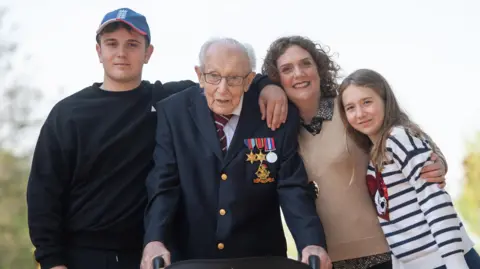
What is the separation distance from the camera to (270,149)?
2404 mm

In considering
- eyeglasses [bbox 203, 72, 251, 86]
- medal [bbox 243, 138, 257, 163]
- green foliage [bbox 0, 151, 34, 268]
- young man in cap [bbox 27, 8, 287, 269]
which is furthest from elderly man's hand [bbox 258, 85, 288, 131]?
green foliage [bbox 0, 151, 34, 268]

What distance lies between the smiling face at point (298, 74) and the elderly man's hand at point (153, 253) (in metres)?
0.99

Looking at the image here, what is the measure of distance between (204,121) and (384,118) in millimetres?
789

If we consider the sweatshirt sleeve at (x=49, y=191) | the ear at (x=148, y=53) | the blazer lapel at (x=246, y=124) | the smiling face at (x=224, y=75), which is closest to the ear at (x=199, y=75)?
the smiling face at (x=224, y=75)

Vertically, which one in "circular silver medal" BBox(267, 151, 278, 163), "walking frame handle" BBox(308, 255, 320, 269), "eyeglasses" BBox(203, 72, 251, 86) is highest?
"eyeglasses" BBox(203, 72, 251, 86)

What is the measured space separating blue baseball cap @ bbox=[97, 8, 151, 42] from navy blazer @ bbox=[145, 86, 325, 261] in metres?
0.49

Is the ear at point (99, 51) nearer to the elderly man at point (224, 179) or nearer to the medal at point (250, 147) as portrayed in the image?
the elderly man at point (224, 179)

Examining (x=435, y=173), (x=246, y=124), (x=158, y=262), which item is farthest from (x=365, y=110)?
(x=158, y=262)

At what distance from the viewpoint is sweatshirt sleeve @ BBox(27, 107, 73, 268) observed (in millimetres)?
2428

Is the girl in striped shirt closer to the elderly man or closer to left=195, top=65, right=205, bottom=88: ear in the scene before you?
the elderly man

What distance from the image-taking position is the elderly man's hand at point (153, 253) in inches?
82.4

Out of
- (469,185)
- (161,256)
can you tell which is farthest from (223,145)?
(469,185)

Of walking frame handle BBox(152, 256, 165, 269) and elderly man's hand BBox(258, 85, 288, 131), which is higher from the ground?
elderly man's hand BBox(258, 85, 288, 131)

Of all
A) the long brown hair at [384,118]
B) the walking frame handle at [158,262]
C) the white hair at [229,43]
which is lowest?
the walking frame handle at [158,262]
